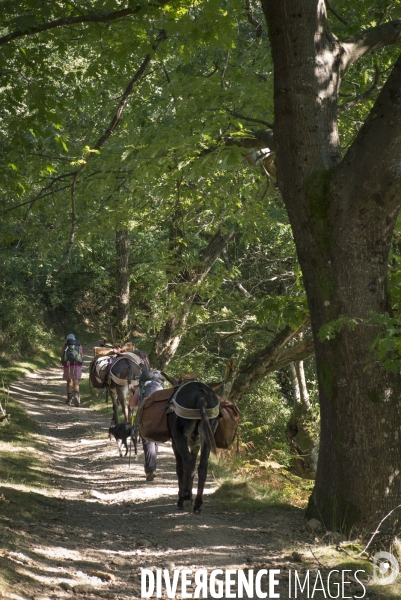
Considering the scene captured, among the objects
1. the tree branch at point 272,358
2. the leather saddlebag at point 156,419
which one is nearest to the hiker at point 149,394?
the leather saddlebag at point 156,419

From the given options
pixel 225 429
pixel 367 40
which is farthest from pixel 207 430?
pixel 367 40

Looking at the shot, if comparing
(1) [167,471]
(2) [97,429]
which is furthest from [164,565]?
(2) [97,429]

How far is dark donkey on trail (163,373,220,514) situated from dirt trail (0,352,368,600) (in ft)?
1.33

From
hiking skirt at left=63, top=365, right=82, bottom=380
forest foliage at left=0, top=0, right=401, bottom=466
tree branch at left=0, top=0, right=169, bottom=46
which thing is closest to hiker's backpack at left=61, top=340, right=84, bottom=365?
hiking skirt at left=63, top=365, right=82, bottom=380

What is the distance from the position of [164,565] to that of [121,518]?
7.20 ft

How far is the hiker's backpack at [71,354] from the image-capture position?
63.5ft

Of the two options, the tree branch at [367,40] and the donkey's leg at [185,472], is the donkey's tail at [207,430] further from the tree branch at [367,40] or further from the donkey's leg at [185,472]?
the tree branch at [367,40]

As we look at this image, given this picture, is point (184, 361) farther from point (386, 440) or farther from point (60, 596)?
point (60, 596)

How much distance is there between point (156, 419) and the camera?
9.17 meters

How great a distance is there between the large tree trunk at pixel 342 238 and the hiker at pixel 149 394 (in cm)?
339

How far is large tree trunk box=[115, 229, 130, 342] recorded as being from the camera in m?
22.6

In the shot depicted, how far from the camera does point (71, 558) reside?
673 cm

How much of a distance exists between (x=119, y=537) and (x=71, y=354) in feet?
39.4

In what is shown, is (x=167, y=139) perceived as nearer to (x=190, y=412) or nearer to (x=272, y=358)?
(x=190, y=412)
